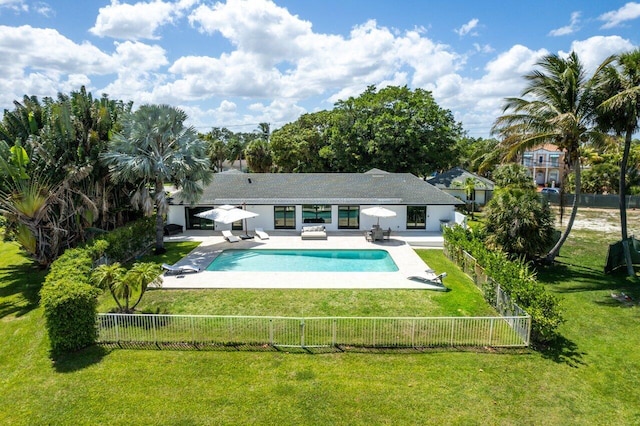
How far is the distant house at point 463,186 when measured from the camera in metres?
38.8

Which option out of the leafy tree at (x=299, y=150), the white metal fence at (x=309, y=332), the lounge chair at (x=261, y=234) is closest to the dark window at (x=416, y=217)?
the lounge chair at (x=261, y=234)

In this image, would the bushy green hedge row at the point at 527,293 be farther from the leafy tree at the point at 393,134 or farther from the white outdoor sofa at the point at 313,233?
the leafy tree at the point at 393,134

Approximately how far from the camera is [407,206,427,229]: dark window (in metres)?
27.2

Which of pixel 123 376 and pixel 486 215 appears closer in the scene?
pixel 123 376

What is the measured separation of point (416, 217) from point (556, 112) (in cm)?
1156

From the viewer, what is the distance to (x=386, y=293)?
15.5 m

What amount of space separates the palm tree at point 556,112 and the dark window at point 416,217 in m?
9.15

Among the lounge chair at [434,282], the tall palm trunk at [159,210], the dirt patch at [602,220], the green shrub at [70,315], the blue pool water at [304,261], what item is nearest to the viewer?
the green shrub at [70,315]

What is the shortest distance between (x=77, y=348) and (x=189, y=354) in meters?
3.33

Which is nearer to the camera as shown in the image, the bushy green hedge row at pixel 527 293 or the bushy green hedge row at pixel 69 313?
the bushy green hedge row at pixel 69 313

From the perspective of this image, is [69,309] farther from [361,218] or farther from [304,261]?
[361,218]

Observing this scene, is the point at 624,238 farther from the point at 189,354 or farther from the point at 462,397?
the point at 189,354

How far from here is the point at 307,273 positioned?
18156 millimetres

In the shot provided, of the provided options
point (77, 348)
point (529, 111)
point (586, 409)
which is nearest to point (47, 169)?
point (77, 348)
